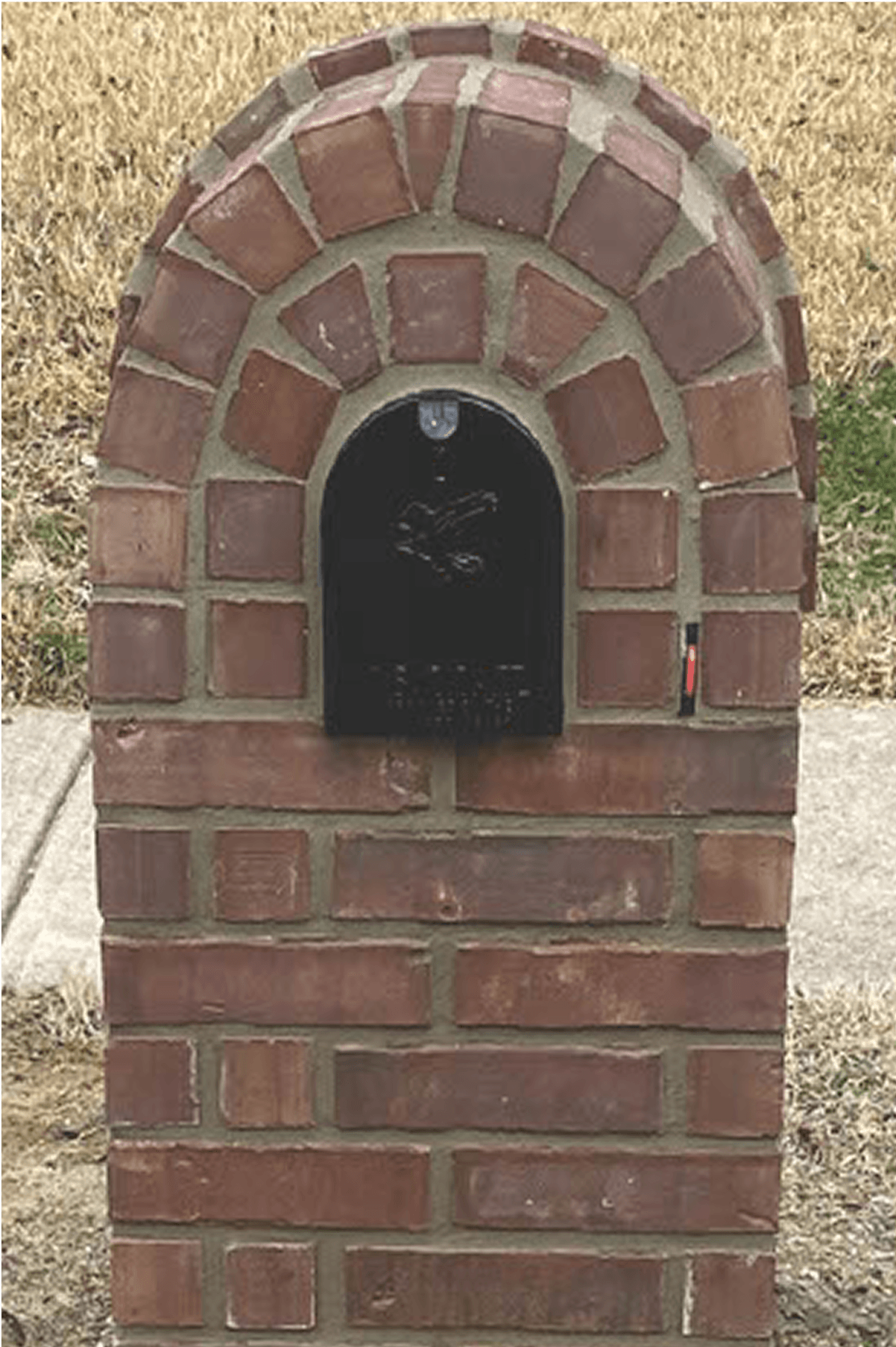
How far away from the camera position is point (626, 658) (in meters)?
2.00

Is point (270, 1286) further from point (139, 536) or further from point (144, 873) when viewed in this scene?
point (139, 536)

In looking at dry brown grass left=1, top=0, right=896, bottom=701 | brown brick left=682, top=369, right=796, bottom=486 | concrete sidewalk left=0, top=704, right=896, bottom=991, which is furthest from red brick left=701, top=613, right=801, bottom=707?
concrete sidewalk left=0, top=704, right=896, bottom=991

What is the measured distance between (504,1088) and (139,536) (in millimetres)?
605

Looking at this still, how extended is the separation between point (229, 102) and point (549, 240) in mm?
2976

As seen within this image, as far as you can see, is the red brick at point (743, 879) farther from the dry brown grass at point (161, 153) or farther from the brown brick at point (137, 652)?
the dry brown grass at point (161, 153)

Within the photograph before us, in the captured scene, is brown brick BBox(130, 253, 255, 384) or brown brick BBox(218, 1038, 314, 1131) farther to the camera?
brown brick BBox(218, 1038, 314, 1131)

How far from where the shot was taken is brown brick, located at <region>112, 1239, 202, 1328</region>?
86.1 inches

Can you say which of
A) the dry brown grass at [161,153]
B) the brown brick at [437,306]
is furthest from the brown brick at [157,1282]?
the dry brown grass at [161,153]

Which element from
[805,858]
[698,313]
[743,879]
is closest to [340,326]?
[698,313]

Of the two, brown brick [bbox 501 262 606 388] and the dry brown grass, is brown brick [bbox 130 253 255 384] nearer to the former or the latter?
brown brick [bbox 501 262 606 388]

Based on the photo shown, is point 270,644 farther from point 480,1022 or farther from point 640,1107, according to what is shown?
point 640,1107

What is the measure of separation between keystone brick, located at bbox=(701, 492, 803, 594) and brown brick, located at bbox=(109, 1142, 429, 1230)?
0.61 meters

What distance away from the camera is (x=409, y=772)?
80.4 inches

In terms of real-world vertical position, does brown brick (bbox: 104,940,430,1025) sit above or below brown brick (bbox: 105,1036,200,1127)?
above
